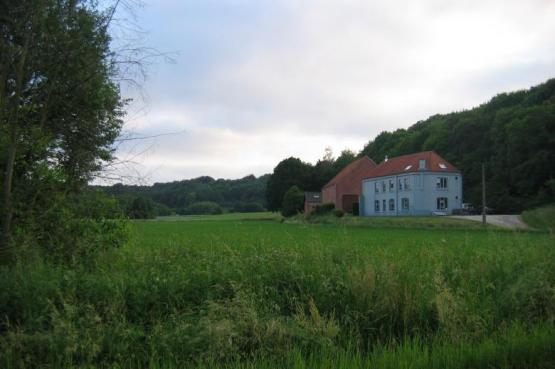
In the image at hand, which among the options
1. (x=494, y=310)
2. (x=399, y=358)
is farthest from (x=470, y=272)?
(x=399, y=358)

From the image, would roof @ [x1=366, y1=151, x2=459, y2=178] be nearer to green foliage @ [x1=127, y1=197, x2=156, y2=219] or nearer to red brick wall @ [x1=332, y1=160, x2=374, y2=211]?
red brick wall @ [x1=332, y1=160, x2=374, y2=211]

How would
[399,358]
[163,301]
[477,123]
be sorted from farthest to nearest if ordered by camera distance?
[477,123]
[163,301]
[399,358]

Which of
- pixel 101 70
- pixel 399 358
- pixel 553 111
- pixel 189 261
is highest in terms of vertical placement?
pixel 553 111

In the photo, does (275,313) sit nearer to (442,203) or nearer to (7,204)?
(7,204)

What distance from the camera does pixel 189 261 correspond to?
26.8ft

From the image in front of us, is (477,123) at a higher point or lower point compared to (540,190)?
higher

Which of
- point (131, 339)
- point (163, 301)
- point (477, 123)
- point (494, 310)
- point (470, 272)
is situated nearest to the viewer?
point (131, 339)

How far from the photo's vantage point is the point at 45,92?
7645mm

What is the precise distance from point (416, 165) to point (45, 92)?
57790mm

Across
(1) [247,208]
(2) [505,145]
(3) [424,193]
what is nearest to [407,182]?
(3) [424,193]

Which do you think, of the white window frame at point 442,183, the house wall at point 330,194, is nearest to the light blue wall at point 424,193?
the white window frame at point 442,183

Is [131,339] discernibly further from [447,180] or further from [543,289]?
[447,180]

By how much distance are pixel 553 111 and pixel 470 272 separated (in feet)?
210

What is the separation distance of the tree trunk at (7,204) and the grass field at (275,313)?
478 millimetres
